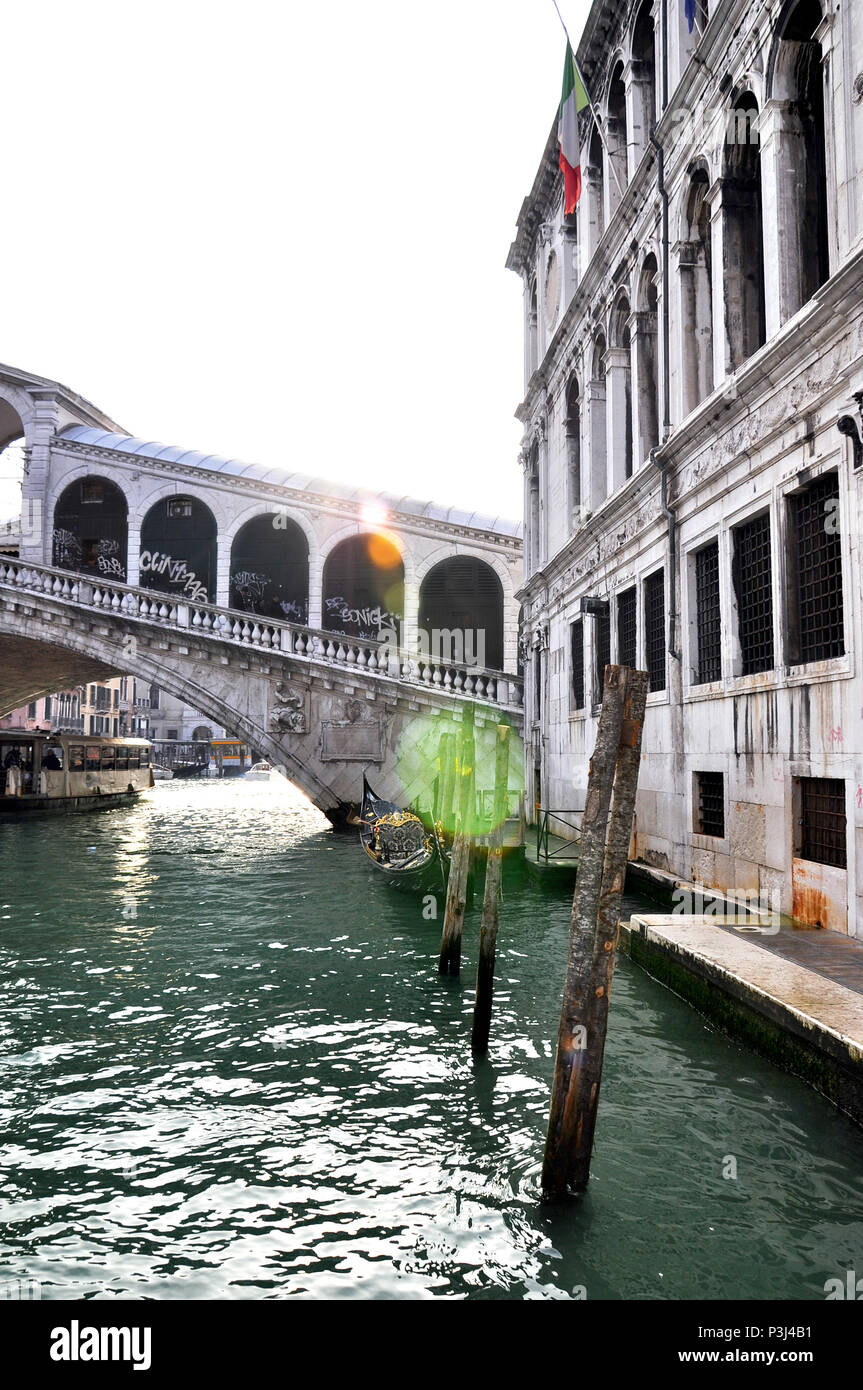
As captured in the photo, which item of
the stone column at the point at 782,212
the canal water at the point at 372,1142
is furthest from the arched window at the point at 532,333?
the canal water at the point at 372,1142

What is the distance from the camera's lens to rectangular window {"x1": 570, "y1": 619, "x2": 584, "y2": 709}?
1719 cm

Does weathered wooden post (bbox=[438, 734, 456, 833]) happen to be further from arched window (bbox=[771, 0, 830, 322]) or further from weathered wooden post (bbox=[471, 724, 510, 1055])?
arched window (bbox=[771, 0, 830, 322])

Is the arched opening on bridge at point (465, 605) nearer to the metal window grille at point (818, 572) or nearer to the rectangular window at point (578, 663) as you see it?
the rectangular window at point (578, 663)

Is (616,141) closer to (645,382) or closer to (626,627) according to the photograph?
(645,382)

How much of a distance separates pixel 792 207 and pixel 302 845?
15.2 metres

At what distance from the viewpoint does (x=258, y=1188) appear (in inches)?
190


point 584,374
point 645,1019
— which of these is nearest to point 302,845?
point 584,374

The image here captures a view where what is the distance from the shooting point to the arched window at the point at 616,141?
15.2 meters

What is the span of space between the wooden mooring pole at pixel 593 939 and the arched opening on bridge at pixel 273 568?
22.5 metres

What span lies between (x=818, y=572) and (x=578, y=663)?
921 cm

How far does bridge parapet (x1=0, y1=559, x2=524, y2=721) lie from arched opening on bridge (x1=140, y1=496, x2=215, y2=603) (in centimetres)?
411

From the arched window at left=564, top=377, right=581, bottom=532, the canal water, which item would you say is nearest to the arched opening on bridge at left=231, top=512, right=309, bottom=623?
the arched window at left=564, top=377, right=581, bottom=532
